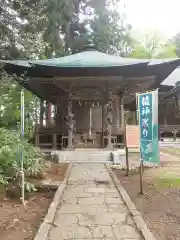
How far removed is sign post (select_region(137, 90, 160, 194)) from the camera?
699 cm

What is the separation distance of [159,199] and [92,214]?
71.6 inches

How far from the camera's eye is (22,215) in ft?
17.3

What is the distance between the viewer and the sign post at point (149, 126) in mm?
6992

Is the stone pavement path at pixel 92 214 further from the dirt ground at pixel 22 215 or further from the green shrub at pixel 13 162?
the green shrub at pixel 13 162

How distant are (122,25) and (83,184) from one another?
24.5 metres

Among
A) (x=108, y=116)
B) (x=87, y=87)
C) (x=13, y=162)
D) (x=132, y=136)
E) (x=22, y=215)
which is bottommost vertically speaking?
(x=22, y=215)

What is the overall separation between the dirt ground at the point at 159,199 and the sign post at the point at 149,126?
497 mm

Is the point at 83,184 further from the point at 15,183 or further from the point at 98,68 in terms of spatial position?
the point at 98,68

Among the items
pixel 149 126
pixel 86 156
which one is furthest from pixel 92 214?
pixel 86 156

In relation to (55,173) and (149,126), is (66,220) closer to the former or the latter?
(149,126)

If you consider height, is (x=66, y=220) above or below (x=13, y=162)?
below

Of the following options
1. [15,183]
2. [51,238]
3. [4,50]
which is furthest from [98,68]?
[51,238]

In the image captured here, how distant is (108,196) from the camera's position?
Result: 6383 millimetres

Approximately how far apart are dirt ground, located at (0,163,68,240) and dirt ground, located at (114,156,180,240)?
184 centimetres
